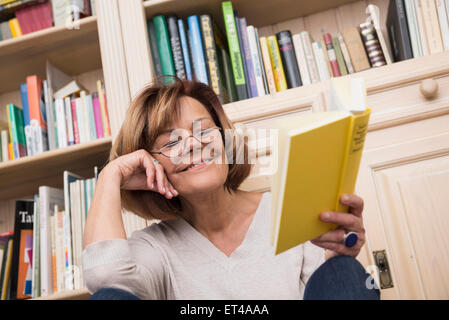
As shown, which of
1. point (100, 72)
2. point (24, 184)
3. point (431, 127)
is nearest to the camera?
point (431, 127)

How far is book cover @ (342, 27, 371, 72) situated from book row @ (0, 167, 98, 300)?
2.95 ft

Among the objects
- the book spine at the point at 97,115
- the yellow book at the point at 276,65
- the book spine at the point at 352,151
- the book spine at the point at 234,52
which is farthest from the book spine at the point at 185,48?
the book spine at the point at 352,151

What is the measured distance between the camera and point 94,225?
800mm

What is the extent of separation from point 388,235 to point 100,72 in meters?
1.31

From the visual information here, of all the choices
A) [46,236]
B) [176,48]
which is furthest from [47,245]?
[176,48]

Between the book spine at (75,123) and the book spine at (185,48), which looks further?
the book spine at (75,123)

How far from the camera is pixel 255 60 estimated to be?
4.23 feet

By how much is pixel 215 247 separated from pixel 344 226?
15.4 inches

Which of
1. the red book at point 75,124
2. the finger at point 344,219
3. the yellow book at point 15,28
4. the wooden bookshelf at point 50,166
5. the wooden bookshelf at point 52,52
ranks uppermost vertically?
the yellow book at point 15,28

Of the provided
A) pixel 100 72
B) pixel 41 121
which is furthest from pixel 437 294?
pixel 100 72

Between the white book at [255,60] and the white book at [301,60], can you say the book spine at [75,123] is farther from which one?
the white book at [301,60]

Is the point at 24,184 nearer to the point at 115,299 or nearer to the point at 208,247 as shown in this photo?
the point at 208,247

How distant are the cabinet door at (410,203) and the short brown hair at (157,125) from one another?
0.35 m

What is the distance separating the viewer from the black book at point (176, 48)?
133cm
